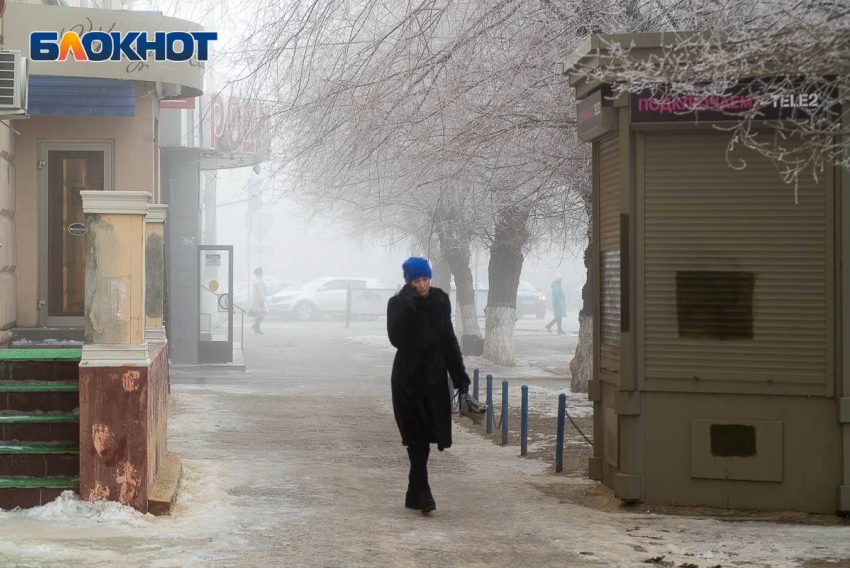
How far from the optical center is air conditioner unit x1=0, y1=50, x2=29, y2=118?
31.4 feet

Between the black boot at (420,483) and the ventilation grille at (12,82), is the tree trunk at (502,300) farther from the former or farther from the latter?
the black boot at (420,483)

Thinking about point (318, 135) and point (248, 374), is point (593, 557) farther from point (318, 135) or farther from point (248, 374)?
point (248, 374)

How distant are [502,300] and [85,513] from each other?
1750 cm

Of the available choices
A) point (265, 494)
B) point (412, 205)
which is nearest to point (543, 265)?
point (412, 205)

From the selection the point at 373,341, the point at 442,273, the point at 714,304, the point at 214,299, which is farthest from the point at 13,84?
the point at 373,341

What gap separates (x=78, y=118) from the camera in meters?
13.7

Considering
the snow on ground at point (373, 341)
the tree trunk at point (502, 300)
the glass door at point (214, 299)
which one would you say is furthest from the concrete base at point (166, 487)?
the snow on ground at point (373, 341)

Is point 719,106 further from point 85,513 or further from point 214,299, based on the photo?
point 214,299

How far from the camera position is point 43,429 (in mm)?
7062

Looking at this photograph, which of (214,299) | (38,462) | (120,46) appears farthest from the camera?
(214,299)

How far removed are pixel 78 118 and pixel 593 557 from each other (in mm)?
9700

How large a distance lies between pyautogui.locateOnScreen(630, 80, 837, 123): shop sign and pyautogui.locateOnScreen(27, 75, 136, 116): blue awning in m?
7.21

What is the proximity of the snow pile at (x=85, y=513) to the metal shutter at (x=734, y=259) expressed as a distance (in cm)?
342

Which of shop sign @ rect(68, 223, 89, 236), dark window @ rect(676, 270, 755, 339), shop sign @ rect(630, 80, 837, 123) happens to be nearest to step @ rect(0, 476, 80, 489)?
dark window @ rect(676, 270, 755, 339)
